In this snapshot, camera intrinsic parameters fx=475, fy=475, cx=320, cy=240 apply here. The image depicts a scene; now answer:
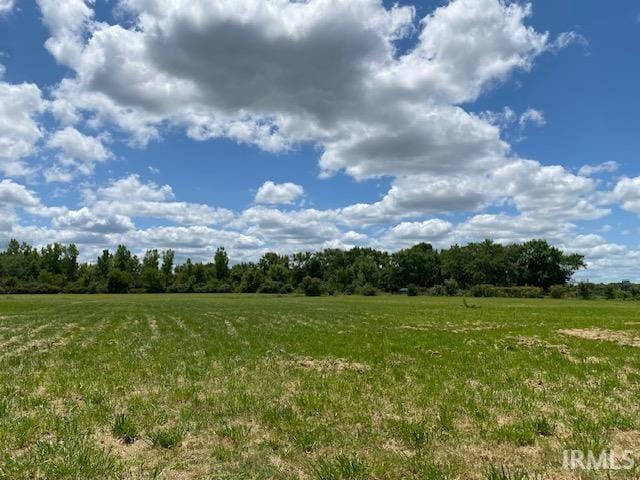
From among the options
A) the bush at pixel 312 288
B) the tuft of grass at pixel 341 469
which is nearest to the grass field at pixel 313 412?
the tuft of grass at pixel 341 469

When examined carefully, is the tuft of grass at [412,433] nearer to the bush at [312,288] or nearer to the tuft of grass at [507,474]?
the tuft of grass at [507,474]

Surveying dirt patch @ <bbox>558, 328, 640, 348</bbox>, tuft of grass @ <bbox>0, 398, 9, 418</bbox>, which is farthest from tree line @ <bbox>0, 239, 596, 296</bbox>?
tuft of grass @ <bbox>0, 398, 9, 418</bbox>

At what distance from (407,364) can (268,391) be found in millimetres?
5904

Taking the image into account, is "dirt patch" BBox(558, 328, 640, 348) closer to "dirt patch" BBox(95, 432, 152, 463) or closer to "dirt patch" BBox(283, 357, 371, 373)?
"dirt patch" BBox(283, 357, 371, 373)

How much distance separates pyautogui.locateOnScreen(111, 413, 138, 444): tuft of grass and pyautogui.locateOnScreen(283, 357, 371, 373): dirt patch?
23.1 ft

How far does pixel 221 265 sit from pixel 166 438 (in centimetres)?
17319

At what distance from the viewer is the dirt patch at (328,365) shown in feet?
48.8

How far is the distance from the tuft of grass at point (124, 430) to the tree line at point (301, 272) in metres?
129

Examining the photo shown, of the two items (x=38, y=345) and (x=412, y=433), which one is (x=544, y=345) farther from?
(x=38, y=345)

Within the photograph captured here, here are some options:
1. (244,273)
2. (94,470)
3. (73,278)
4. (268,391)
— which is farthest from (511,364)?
(73,278)

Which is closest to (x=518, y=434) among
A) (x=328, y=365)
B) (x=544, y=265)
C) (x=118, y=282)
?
(x=328, y=365)

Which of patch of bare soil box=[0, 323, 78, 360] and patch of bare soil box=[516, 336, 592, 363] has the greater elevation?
patch of bare soil box=[516, 336, 592, 363]

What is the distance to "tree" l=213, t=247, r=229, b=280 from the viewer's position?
176250 millimetres

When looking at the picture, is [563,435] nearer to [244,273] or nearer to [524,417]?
[524,417]
